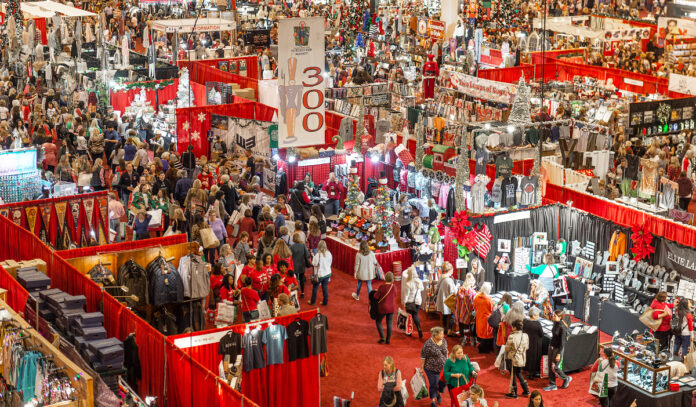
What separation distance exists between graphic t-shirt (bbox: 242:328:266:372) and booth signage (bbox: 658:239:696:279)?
5.75m

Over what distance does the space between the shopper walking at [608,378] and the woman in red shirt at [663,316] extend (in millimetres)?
1424

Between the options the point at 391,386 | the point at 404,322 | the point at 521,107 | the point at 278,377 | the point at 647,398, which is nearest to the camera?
the point at 391,386

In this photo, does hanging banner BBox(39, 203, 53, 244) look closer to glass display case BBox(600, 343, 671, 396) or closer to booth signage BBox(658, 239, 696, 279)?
glass display case BBox(600, 343, 671, 396)

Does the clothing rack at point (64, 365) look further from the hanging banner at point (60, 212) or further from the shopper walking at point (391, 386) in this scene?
the hanging banner at point (60, 212)

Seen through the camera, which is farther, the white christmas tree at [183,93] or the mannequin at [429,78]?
the mannequin at [429,78]

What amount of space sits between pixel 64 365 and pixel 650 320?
6.71 metres

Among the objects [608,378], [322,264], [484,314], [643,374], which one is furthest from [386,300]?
[643,374]

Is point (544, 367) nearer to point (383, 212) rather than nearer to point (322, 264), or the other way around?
point (322, 264)

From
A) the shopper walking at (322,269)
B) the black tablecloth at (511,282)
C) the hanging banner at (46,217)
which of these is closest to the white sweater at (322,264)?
the shopper walking at (322,269)

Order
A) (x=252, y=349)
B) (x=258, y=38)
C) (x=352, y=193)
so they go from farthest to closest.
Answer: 1. (x=258, y=38)
2. (x=352, y=193)
3. (x=252, y=349)

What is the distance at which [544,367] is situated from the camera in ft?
40.3

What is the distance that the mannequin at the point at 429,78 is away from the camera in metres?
26.4

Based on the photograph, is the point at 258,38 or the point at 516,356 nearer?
the point at 516,356

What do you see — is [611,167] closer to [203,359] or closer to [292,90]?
[292,90]
